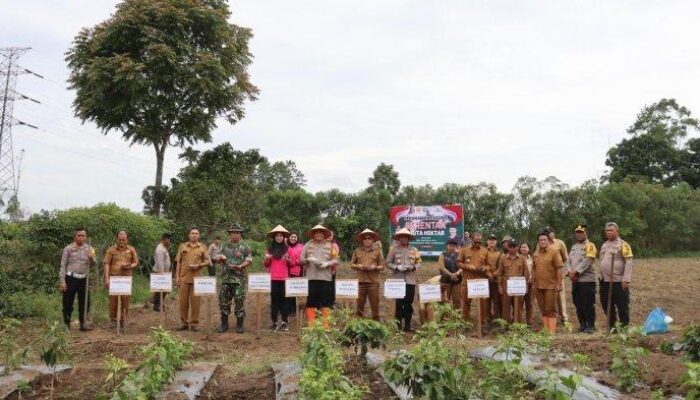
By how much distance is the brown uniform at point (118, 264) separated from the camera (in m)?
9.94

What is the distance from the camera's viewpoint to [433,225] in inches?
566

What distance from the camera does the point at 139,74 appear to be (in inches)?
683

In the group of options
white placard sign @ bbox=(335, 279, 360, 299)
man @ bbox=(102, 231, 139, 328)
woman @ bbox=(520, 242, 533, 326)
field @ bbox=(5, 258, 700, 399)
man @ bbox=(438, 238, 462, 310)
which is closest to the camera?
→ field @ bbox=(5, 258, 700, 399)

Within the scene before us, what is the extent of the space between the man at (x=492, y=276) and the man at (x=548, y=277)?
2.62 ft

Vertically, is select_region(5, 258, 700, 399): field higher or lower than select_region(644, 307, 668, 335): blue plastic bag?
lower

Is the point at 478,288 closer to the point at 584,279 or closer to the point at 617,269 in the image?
the point at 584,279

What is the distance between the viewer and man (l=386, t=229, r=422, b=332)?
955 centimetres

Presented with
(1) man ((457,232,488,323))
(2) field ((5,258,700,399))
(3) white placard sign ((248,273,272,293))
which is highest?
(1) man ((457,232,488,323))

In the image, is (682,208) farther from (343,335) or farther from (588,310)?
(343,335)

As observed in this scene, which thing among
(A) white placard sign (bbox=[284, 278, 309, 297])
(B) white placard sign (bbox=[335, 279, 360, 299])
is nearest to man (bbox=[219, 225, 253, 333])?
(A) white placard sign (bbox=[284, 278, 309, 297])

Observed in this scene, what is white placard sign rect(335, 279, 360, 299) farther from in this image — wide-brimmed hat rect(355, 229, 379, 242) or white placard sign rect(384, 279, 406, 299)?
wide-brimmed hat rect(355, 229, 379, 242)

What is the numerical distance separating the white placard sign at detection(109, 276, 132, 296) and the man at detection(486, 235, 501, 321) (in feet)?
17.8

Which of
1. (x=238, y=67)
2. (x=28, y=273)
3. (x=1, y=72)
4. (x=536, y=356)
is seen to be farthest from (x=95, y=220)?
(x=1, y=72)

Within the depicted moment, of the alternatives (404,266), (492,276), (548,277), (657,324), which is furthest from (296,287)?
(657,324)
